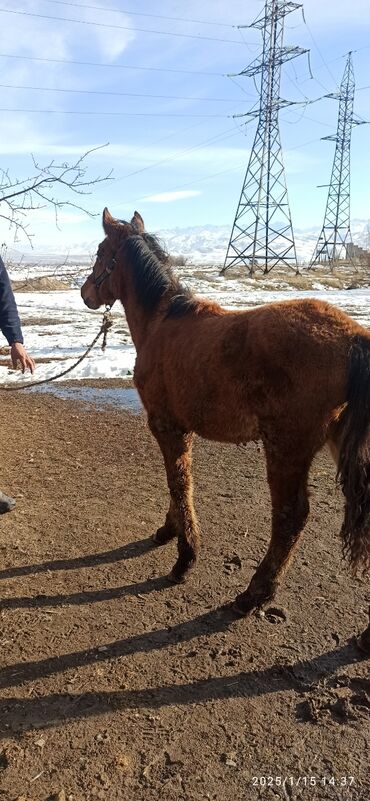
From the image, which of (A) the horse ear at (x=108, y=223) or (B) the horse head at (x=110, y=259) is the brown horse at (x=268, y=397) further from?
(A) the horse ear at (x=108, y=223)

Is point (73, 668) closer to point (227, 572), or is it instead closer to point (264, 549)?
point (227, 572)

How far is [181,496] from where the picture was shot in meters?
3.65

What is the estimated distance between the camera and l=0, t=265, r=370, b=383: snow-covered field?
10.2 meters

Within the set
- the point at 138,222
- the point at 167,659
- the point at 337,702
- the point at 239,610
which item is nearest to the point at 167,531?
the point at 239,610

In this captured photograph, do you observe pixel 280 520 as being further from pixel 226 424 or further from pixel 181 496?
pixel 181 496

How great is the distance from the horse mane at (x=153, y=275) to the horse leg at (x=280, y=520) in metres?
1.45

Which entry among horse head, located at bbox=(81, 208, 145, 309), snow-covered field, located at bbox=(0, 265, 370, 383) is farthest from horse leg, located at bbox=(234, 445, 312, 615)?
snow-covered field, located at bbox=(0, 265, 370, 383)

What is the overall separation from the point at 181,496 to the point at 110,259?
2.10m

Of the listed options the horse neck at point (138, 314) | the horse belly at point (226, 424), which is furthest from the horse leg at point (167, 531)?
the horse neck at point (138, 314)

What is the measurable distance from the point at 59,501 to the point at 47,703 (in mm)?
2278

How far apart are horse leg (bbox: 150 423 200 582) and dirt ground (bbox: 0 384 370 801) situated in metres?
0.16

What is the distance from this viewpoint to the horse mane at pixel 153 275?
384 cm

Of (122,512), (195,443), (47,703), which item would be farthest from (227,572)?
(195,443)

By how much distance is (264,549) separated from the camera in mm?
3990
